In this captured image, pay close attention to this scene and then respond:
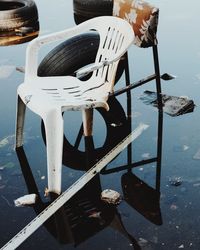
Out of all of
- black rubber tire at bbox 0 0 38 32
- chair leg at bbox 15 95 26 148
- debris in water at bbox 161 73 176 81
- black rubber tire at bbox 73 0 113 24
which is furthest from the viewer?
black rubber tire at bbox 0 0 38 32

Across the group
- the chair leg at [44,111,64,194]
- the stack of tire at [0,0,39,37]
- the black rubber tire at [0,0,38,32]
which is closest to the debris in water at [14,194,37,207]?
the chair leg at [44,111,64,194]

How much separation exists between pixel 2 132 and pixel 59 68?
0.99 meters

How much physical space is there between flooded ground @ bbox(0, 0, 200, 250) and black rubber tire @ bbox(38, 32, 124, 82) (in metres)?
0.57

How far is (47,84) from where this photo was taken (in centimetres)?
364

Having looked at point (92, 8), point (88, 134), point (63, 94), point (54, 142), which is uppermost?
point (92, 8)

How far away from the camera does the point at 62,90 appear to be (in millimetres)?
3576

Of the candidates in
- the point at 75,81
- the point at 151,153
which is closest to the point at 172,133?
the point at 151,153

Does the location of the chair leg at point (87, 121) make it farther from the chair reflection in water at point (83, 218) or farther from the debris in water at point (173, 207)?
the debris in water at point (173, 207)

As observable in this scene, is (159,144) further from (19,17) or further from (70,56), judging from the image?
(19,17)

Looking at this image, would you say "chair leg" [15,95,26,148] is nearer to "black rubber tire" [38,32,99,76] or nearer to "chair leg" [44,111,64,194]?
"chair leg" [44,111,64,194]

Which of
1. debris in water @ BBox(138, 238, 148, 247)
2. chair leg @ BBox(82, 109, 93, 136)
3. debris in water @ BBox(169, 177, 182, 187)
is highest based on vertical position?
chair leg @ BBox(82, 109, 93, 136)

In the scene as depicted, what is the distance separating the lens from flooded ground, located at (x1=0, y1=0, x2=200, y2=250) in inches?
110

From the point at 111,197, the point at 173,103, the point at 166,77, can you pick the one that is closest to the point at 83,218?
the point at 111,197

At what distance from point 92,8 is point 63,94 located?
381 cm
